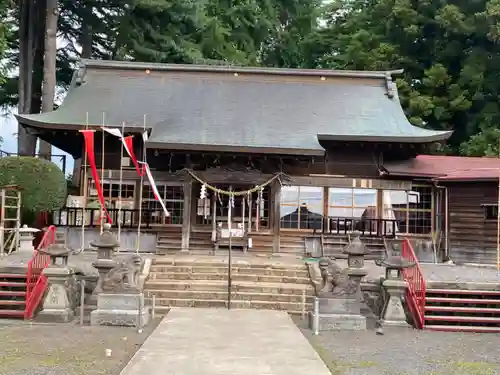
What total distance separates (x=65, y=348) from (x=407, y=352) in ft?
18.0

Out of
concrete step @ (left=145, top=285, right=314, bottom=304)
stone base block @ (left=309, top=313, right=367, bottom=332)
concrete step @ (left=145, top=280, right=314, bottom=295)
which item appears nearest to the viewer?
A: stone base block @ (left=309, top=313, right=367, bottom=332)

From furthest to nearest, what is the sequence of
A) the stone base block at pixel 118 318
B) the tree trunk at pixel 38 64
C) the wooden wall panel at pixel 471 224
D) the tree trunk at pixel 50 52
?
1. the tree trunk at pixel 38 64
2. the tree trunk at pixel 50 52
3. the wooden wall panel at pixel 471 224
4. the stone base block at pixel 118 318

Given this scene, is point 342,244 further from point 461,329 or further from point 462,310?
point 461,329

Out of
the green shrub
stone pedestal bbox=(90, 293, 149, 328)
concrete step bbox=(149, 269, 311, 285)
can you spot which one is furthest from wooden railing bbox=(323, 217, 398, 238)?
stone pedestal bbox=(90, 293, 149, 328)

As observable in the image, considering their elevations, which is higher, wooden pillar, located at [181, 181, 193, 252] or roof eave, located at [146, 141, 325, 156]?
roof eave, located at [146, 141, 325, 156]

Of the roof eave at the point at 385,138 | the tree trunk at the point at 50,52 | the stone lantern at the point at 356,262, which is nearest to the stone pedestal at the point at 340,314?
the stone lantern at the point at 356,262

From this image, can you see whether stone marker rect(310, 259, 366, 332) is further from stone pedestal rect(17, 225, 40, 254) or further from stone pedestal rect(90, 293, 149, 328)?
stone pedestal rect(17, 225, 40, 254)

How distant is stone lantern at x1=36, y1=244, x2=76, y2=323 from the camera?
10.7 metres

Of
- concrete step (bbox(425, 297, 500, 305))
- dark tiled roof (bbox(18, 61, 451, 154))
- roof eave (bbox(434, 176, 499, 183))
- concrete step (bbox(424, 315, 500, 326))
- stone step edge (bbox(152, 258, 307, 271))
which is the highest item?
dark tiled roof (bbox(18, 61, 451, 154))

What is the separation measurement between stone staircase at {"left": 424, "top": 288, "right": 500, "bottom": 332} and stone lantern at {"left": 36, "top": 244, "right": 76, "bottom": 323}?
7.32m

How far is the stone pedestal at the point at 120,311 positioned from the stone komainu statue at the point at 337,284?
362cm

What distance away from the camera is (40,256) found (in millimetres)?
11938

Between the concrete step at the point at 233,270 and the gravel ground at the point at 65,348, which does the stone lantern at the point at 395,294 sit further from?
the gravel ground at the point at 65,348

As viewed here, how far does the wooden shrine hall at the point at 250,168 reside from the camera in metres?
17.4
